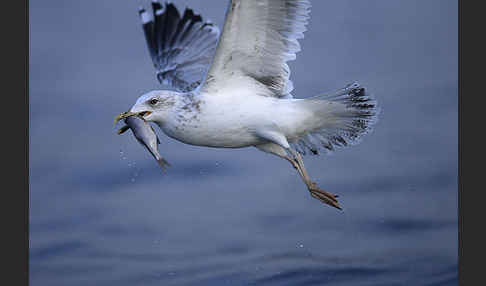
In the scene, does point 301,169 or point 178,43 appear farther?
point 178,43

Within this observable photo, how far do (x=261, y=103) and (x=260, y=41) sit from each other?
278 millimetres

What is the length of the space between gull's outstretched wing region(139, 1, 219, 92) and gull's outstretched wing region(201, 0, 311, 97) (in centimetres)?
67

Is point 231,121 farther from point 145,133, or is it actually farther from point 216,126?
point 145,133

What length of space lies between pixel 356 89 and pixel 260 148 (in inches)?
20.7

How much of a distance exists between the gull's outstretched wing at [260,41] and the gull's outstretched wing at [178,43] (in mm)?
673

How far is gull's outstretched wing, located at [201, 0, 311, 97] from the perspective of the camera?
10.5 feet

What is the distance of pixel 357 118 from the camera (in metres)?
3.55

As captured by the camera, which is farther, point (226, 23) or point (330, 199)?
point (330, 199)

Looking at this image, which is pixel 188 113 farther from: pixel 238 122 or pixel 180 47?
pixel 180 47

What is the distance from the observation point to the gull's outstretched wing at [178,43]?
406 centimetres

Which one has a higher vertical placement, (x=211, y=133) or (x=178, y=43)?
(x=178, y=43)

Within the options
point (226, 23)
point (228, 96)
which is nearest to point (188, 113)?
point (228, 96)

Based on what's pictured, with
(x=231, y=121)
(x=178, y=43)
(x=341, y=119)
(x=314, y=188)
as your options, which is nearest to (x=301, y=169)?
(x=314, y=188)

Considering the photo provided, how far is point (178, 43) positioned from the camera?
413 centimetres
